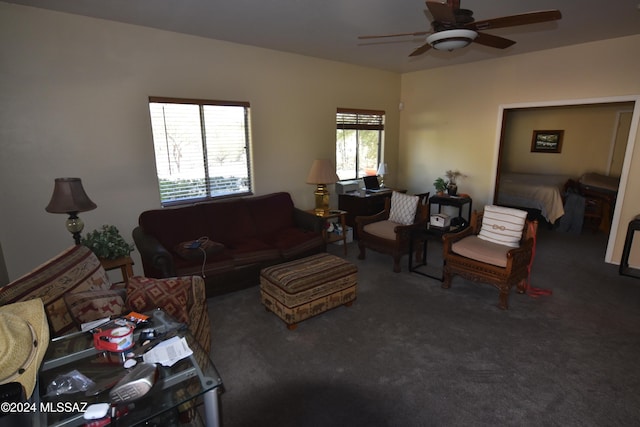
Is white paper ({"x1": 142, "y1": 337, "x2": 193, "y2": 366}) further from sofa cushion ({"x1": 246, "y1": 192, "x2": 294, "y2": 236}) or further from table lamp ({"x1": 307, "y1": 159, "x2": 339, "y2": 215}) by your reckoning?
table lamp ({"x1": 307, "y1": 159, "x2": 339, "y2": 215})

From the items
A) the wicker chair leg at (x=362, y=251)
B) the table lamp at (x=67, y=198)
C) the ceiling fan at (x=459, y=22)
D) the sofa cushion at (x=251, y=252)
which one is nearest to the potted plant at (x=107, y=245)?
the table lamp at (x=67, y=198)

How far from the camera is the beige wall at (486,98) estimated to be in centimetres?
406

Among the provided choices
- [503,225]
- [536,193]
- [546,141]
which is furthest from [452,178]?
[546,141]

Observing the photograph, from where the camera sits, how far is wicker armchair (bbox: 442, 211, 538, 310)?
10.6 feet

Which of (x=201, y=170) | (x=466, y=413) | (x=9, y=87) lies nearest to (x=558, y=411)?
(x=466, y=413)

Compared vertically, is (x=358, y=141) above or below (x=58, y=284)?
above

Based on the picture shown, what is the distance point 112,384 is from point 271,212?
10.2 ft

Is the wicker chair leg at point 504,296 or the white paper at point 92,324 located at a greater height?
the white paper at point 92,324

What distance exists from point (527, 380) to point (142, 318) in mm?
2489

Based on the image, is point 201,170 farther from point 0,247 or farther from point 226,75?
point 0,247

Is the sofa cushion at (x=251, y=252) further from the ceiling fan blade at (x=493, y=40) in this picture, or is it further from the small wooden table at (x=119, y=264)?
the ceiling fan blade at (x=493, y=40)

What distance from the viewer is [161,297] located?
2131 millimetres

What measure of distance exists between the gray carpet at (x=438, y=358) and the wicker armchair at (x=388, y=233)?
0.52 m

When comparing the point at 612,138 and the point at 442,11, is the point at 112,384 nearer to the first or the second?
the point at 442,11
